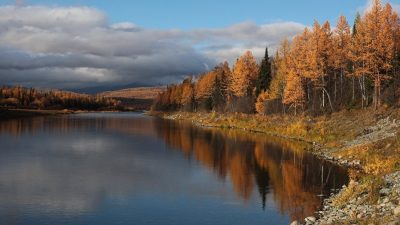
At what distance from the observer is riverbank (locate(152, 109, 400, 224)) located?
71.2ft

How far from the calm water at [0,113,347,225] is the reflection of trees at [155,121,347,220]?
0.07 m

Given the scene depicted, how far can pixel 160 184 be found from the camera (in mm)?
34375

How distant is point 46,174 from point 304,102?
61557 mm

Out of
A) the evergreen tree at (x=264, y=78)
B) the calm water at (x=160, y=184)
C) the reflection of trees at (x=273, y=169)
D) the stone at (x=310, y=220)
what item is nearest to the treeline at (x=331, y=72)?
the evergreen tree at (x=264, y=78)

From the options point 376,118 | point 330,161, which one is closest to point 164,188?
point 330,161

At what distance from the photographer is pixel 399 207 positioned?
19.2 m

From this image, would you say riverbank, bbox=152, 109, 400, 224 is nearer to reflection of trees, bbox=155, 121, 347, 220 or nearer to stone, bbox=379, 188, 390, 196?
stone, bbox=379, 188, 390, 196

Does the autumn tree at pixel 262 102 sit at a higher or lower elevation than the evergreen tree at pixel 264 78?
lower

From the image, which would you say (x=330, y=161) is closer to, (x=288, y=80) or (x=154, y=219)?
(x=154, y=219)

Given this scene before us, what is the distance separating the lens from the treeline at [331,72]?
6362 cm

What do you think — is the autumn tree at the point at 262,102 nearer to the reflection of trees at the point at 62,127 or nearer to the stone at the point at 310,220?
the reflection of trees at the point at 62,127

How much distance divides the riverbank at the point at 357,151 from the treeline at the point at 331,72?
4826 mm

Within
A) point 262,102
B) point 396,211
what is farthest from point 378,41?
point 396,211

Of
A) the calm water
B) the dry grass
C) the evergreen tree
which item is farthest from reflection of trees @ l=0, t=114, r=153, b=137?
the calm water
